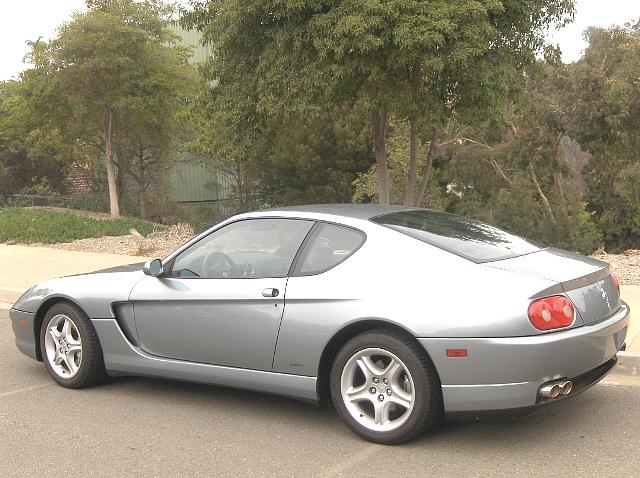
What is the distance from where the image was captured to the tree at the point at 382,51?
356 inches

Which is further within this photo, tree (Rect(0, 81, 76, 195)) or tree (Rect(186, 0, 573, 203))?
tree (Rect(0, 81, 76, 195))

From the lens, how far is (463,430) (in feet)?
14.4

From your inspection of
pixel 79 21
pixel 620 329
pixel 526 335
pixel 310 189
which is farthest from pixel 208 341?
pixel 310 189

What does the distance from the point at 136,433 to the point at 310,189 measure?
2036 cm

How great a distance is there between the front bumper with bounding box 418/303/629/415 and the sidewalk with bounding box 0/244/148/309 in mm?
7487

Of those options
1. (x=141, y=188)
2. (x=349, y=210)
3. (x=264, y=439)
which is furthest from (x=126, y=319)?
(x=141, y=188)

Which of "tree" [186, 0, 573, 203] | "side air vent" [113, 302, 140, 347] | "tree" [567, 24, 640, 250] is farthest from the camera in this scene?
"tree" [567, 24, 640, 250]

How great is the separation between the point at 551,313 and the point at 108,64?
1816 centimetres

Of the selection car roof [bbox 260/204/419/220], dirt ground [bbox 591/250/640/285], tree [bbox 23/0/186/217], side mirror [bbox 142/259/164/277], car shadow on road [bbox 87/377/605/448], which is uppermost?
tree [bbox 23/0/186/217]

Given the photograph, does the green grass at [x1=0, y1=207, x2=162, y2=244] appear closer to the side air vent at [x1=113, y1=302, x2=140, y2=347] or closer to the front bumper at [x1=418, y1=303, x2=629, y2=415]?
the side air vent at [x1=113, y1=302, x2=140, y2=347]

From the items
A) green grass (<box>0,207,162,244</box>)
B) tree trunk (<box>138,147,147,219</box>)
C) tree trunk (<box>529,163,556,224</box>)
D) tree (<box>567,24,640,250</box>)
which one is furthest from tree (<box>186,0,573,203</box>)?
tree trunk (<box>138,147,147,219</box>)

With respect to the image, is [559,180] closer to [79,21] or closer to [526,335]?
[79,21]

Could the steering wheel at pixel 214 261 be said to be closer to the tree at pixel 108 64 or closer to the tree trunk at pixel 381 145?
the tree trunk at pixel 381 145

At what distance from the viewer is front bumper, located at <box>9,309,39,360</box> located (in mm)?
5633
